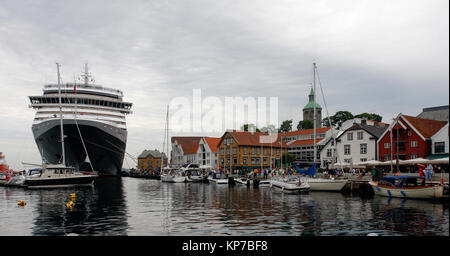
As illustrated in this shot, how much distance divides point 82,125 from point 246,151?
38.3 meters

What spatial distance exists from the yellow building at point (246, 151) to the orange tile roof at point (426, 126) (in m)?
37.2

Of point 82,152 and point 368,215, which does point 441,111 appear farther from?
point 82,152

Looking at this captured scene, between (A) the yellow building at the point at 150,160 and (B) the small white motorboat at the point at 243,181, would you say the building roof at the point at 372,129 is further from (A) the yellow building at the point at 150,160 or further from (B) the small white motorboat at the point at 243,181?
(A) the yellow building at the point at 150,160

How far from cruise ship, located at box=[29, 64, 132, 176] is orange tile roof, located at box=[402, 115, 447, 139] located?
52647 millimetres

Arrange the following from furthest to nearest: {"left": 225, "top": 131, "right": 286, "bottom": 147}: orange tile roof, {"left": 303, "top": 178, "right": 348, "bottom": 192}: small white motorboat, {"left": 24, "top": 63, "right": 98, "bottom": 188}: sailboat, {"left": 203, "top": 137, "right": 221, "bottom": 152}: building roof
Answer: {"left": 203, "top": 137, "right": 221, "bottom": 152}: building roof < {"left": 225, "top": 131, "right": 286, "bottom": 147}: orange tile roof < {"left": 24, "top": 63, "right": 98, "bottom": 188}: sailboat < {"left": 303, "top": 178, "right": 348, "bottom": 192}: small white motorboat

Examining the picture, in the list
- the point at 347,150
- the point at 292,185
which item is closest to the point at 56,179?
the point at 292,185

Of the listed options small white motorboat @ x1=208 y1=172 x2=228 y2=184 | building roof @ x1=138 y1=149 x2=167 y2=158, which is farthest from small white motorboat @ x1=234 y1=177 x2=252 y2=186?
building roof @ x1=138 y1=149 x2=167 y2=158

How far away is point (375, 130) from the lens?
6669 centimetres

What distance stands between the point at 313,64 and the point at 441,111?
29653mm

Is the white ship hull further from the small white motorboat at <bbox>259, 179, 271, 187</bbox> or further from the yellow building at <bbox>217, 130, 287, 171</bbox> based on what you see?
the yellow building at <bbox>217, 130, 287, 171</bbox>

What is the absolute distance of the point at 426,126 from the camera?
56188 mm

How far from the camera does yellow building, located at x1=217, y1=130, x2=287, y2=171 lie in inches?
3428

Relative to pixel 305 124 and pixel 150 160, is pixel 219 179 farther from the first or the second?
pixel 150 160

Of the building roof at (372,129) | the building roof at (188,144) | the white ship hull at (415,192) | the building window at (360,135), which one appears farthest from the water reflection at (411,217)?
the building roof at (188,144)
